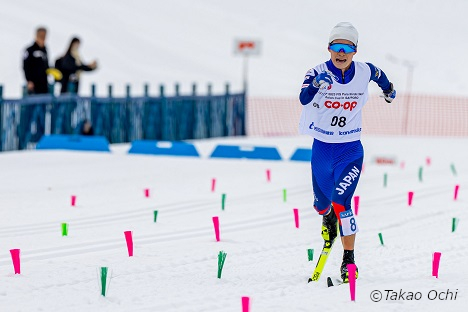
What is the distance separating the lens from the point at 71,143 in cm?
1823

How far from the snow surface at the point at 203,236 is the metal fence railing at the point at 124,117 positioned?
54.1 inches

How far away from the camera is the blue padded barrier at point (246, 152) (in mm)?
17409

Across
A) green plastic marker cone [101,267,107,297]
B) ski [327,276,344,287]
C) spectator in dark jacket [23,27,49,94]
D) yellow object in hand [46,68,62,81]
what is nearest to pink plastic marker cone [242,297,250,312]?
green plastic marker cone [101,267,107,297]

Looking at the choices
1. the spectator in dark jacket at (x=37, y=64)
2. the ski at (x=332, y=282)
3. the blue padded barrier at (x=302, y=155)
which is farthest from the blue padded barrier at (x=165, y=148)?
the ski at (x=332, y=282)

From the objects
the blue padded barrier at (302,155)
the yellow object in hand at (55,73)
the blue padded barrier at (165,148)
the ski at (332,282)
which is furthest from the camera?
the yellow object in hand at (55,73)

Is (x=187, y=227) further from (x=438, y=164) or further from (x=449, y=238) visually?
(x=438, y=164)

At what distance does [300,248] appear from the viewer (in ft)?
30.1

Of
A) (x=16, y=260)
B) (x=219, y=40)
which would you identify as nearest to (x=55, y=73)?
(x=16, y=260)

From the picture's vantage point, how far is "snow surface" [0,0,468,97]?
38781 millimetres

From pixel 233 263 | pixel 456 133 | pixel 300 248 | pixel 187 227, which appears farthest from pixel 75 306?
pixel 456 133

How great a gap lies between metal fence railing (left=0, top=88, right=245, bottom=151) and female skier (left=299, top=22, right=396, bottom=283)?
35.5ft

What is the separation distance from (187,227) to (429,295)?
3673 millimetres

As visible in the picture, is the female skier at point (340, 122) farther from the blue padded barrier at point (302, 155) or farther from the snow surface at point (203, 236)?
the blue padded barrier at point (302, 155)

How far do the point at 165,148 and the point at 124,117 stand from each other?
10.5 feet
